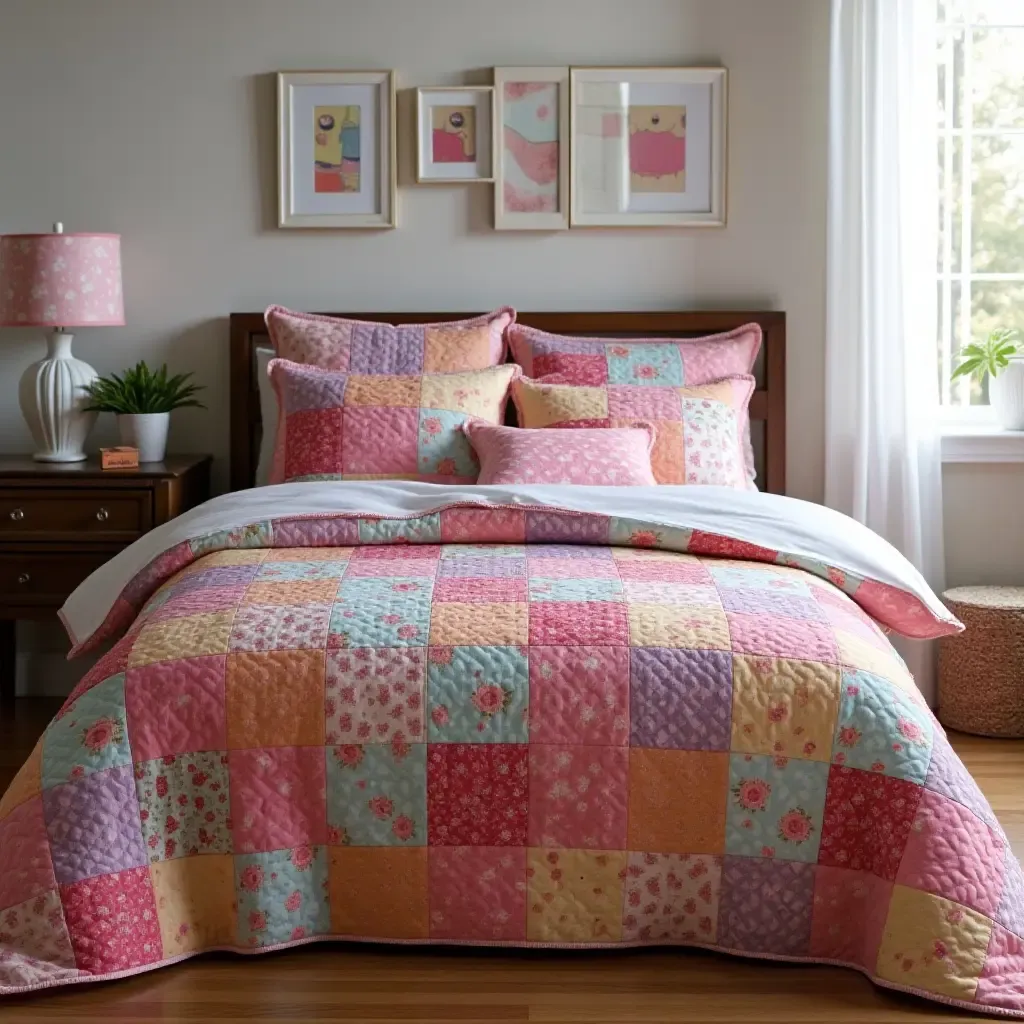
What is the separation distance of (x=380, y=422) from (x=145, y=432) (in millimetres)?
778

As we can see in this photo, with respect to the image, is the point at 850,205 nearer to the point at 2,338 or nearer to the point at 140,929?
the point at 2,338

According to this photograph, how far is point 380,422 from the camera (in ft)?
11.9

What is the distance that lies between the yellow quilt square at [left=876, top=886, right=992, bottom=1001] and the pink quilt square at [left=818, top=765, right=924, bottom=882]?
0.08 m

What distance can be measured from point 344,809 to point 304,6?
2659 mm

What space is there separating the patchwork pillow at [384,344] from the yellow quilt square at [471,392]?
0.10 meters

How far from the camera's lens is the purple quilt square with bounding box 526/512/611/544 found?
2.95m

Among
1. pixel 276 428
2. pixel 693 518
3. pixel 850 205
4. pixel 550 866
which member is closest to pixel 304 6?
pixel 276 428

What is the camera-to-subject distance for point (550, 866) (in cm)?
239

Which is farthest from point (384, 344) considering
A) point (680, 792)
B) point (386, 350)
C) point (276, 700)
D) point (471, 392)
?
point (680, 792)

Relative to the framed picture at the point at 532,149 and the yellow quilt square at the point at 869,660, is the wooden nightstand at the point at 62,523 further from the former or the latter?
the yellow quilt square at the point at 869,660

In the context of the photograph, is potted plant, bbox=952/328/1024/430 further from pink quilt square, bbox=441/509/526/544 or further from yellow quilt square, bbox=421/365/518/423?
pink quilt square, bbox=441/509/526/544

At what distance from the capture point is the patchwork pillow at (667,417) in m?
3.65

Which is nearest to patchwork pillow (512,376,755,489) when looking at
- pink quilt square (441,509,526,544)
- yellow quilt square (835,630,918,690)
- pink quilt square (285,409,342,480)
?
pink quilt square (285,409,342,480)

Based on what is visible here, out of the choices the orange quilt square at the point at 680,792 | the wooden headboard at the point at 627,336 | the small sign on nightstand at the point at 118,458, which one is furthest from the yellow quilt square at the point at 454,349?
the orange quilt square at the point at 680,792
